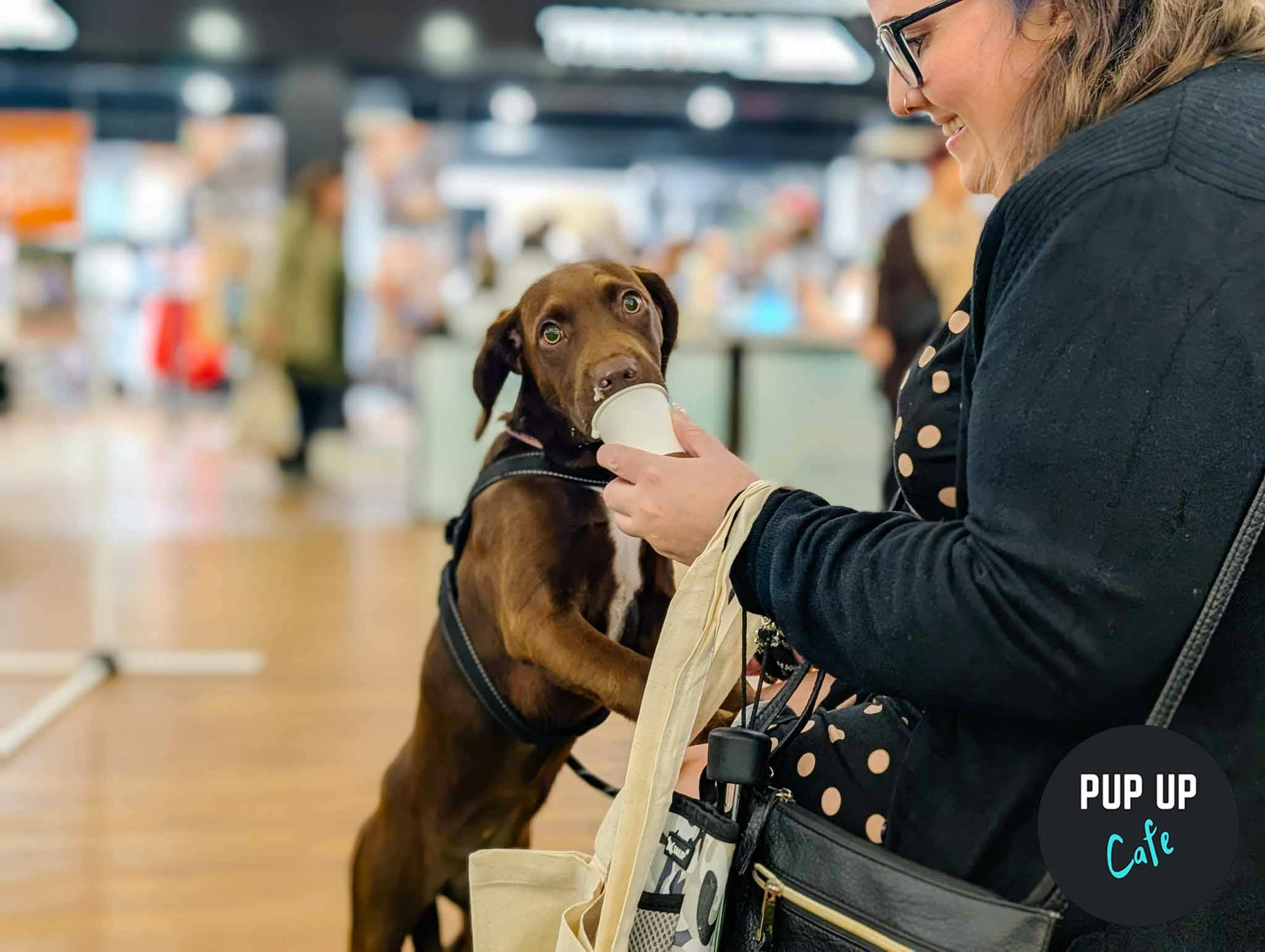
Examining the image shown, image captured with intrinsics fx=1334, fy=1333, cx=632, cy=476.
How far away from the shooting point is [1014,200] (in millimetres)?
950

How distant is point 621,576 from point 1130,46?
721 millimetres

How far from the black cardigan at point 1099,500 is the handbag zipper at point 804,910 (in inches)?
3.1

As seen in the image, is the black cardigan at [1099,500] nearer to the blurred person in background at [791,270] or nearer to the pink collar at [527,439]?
the pink collar at [527,439]

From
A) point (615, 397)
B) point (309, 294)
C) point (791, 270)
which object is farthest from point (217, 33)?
point (615, 397)

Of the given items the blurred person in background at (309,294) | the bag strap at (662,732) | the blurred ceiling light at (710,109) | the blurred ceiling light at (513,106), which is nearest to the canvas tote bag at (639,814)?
the bag strap at (662,732)

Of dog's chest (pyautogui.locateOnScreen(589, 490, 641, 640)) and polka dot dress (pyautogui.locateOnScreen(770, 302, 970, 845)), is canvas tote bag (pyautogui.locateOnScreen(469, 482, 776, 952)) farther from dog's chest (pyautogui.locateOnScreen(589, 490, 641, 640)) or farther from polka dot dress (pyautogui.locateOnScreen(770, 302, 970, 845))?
dog's chest (pyautogui.locateOnScreen(589, 490, 641, 640))

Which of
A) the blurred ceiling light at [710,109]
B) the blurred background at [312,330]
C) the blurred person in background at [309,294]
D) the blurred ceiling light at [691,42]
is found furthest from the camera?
the blurred ceiling light at [710,109]

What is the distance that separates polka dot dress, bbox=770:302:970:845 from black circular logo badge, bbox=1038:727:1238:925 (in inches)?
6.6

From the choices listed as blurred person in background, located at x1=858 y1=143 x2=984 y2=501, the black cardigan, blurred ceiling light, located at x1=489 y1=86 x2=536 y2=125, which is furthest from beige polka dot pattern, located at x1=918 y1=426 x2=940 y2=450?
blurred ceiling light, located at x1=489 y1=86 x2=536 y2=125

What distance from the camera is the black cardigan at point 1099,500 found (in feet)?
2.84

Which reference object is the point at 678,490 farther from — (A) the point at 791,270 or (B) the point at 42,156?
(B) the point at 42,156

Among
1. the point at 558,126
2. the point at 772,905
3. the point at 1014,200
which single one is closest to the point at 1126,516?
the point at 1014,200

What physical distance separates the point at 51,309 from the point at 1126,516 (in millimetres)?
4446

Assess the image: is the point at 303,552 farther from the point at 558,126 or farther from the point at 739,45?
the point at 558,126
